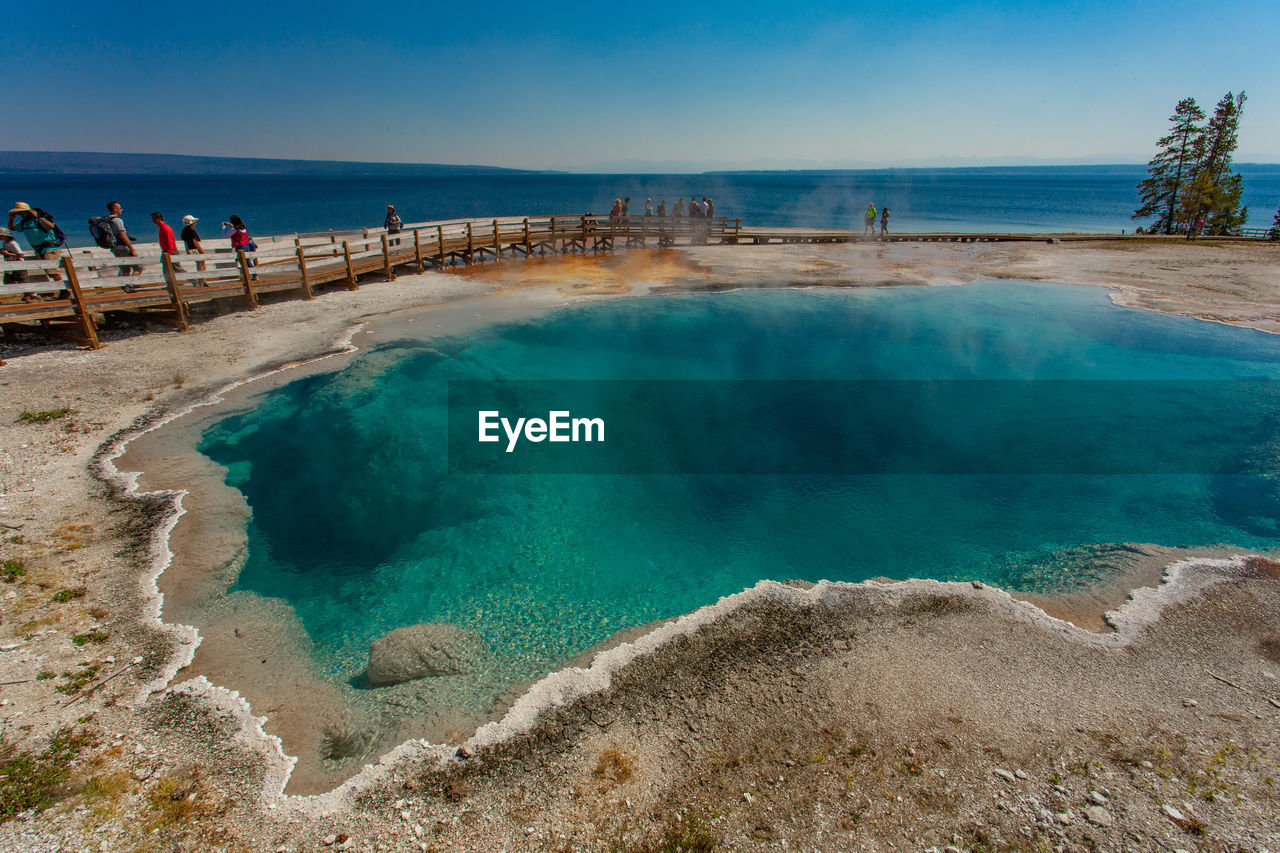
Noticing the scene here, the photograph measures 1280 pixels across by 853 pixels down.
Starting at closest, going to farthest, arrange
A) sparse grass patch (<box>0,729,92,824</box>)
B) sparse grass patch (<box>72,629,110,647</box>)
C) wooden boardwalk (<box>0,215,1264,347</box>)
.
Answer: sparse grass patch (<box>0,729,92,824</box>) → sparse grass patch (<box>72,629,110,647</box>) → wooden boardwalk (<box>0,215,1264,347</box>)

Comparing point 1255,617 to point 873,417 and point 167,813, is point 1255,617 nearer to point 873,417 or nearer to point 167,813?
point 873,417

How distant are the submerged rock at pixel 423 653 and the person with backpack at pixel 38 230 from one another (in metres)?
14.0

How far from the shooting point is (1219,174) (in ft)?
133

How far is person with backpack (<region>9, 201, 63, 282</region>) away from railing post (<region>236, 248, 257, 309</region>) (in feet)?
12.3

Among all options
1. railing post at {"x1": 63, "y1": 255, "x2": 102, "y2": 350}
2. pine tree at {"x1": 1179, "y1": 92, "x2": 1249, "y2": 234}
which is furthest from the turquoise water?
pine tree at {"x1": 1179, "y1": 92, "x2": 1249, "y2": 234}

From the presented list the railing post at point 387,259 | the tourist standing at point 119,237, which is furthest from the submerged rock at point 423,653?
the railing post at point 387,259

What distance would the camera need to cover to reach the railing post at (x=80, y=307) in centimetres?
1296

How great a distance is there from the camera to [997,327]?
750 inches

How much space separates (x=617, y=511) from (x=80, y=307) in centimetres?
1355

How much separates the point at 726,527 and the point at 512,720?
4866 mm

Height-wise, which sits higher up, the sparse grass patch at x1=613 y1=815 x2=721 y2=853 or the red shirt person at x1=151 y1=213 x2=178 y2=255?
the red shirt person at x1=151 y1=213 x2=178 y2=255

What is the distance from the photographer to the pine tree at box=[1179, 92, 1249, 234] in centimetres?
3903

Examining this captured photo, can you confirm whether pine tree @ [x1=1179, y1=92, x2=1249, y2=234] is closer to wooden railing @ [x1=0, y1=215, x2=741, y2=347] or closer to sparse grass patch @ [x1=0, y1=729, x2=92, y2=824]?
wooden railing @ [x1=0, y1=215, x2=741, y2=347]

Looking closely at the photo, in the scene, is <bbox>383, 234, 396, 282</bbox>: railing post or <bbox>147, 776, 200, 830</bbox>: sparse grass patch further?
<bbox>383, 234, 396, 282</bbox>: railing post
